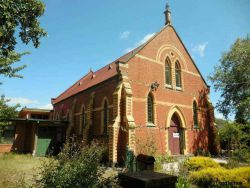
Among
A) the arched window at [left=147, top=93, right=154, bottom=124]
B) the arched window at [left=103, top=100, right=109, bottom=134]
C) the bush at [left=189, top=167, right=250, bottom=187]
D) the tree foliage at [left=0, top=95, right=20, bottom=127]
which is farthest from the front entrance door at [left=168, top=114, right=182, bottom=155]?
the tree foliage at [left=0, top=95, right=20, bottom=127]

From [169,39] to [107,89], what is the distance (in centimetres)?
891

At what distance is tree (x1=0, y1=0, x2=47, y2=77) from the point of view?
359 inches

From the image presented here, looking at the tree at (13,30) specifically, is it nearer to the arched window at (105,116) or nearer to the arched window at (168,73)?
the arched window at (105,116)

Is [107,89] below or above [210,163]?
above

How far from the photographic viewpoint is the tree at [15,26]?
29.9 feet

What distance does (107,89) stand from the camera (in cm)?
2077

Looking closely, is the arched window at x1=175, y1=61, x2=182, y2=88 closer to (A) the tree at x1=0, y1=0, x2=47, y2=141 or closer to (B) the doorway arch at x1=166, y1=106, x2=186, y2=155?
(B) the doorway arch at x1=166, y1=106, x2=186, y2=155

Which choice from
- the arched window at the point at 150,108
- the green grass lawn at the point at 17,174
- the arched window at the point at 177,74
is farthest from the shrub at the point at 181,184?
the arched window at the point at 177,74

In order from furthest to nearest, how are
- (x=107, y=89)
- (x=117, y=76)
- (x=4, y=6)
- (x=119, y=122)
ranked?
(x=107, y=89), (x=117, y=76), (x=119, y=122), (x=4, y=6)

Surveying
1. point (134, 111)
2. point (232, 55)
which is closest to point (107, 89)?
point (134, 111)

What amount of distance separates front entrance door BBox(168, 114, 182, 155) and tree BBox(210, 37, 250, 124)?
33.1 feet

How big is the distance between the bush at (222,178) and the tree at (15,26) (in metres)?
9.27

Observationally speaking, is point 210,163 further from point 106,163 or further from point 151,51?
point 151,51

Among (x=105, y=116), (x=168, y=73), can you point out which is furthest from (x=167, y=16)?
(x=105, y=116)
